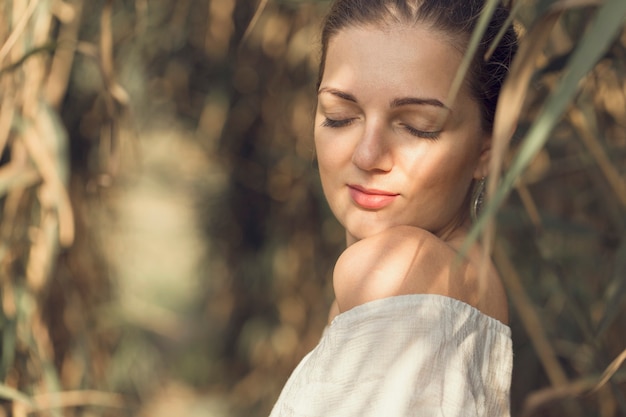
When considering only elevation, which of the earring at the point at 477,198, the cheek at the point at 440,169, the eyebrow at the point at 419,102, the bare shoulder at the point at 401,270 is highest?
the eyebrow at the point at 419,102

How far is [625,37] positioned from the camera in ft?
4.41

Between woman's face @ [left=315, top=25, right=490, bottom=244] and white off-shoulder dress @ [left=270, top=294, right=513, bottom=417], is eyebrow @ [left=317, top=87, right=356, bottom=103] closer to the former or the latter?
woman's face @ [left=315, top=25, right=490, bottom=244]

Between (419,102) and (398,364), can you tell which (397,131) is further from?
(398,364)

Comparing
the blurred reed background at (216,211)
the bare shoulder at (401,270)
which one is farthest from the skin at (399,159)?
the blurred reed background at (216,211)

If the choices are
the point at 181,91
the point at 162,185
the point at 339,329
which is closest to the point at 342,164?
the point at 339,329

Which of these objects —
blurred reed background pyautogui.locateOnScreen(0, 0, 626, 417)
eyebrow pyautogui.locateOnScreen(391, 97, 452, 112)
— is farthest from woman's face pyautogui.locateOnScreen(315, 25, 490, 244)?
blurred reed background pyautogui.locateOnScreen(0, 0, 626, 417)

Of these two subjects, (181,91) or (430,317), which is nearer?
(430,317)

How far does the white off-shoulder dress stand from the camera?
26.7 inches

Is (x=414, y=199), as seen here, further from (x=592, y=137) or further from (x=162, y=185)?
(x=162, y=185)

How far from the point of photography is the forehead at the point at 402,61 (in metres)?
0.73

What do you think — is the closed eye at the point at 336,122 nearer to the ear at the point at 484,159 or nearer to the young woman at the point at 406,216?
the young woman at the point at 406,216

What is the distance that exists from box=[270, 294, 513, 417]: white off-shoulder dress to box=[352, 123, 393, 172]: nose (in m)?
0.11

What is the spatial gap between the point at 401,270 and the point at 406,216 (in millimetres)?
71

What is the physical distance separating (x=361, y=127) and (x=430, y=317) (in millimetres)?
165
